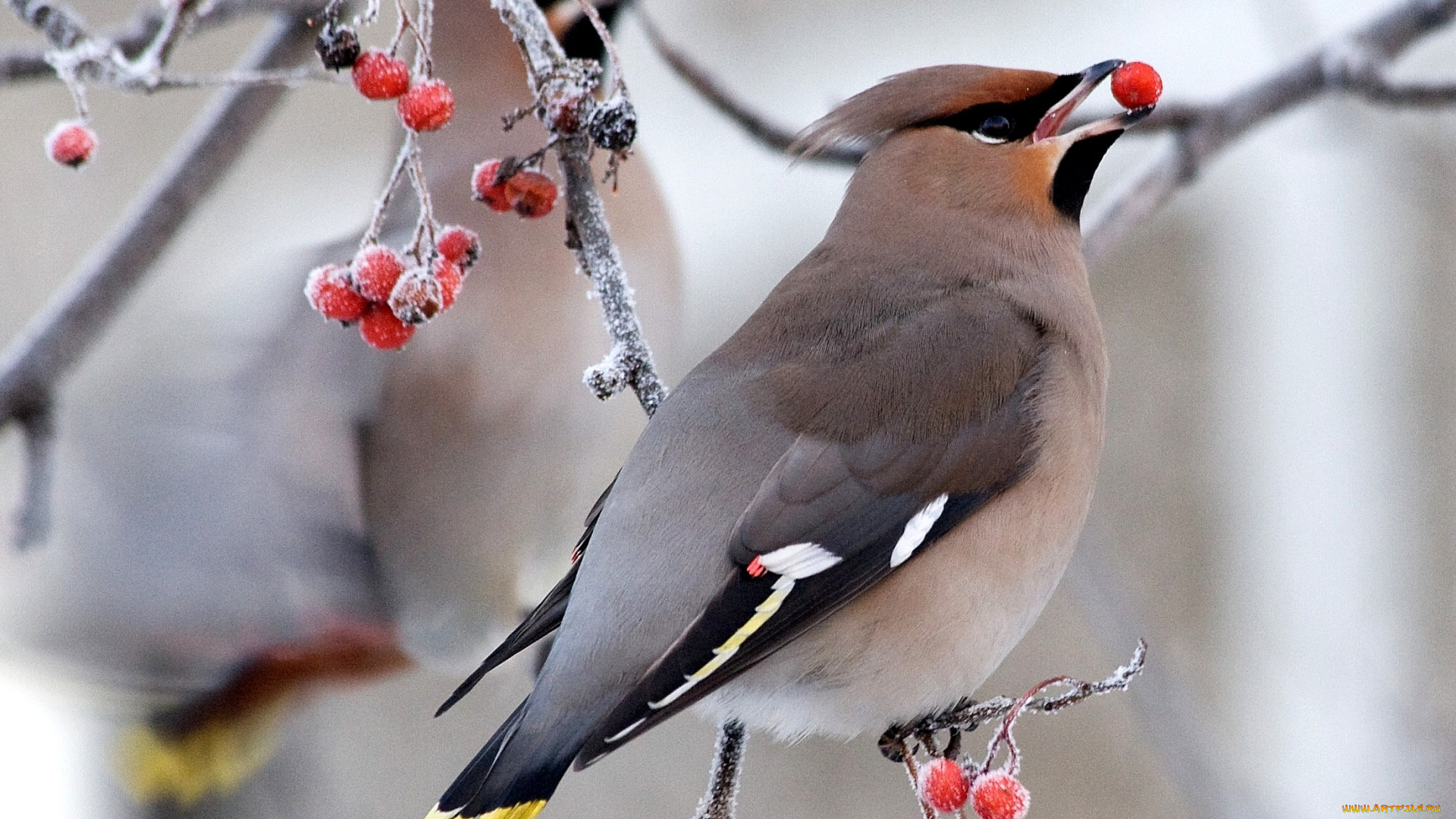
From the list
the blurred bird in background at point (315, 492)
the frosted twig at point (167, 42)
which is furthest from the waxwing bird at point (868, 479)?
the blurred bird in background at point (315, 492)

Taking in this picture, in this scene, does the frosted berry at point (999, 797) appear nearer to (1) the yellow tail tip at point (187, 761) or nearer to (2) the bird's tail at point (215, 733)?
(2) the bird's tail at point (215, 733)

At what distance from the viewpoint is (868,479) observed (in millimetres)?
1602

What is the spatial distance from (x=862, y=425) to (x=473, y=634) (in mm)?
1087

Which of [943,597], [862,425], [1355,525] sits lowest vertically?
[1355,525]

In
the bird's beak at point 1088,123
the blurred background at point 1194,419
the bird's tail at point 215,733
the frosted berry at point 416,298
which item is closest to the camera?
the frosted berry at point 416,298

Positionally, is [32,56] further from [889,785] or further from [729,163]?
[729,163]

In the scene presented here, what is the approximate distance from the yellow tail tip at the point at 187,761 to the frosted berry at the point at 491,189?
52.6 inches

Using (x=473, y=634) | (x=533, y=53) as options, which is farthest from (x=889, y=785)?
(x=533, y=53)

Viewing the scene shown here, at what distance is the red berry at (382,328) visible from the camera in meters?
1.60

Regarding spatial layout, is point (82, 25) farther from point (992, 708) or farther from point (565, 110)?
point (992, 708)

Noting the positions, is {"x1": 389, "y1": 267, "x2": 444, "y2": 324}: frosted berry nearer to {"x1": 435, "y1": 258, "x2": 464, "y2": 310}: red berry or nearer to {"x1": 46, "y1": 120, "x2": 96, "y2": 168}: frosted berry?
{"x1": 435, "y1": 258, "x2": 464, "y2": 310}: red berry

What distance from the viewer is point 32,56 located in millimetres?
2191

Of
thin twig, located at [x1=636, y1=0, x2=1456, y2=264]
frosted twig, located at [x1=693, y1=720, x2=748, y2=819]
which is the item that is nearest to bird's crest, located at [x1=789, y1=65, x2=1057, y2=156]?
thin twig, located at [x1=636, y1=0, x2=1456, y2=264]

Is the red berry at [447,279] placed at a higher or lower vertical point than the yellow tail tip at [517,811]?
higher
